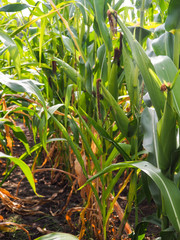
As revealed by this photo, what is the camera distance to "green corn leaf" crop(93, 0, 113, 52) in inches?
26.0

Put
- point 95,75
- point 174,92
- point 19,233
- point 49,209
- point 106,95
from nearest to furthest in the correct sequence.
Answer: point 174,92, point 106,95, point 95,75, point 19,233, point 49,209

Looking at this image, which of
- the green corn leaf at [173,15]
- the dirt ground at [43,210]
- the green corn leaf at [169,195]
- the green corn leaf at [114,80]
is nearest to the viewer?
the green corn leaf at [169,195]

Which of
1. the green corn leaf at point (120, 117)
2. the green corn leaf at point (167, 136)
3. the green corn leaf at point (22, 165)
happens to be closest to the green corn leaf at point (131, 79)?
the green corn leaf at point (120, 117)

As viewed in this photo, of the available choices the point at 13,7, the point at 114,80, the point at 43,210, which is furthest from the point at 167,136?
the point at 43,210

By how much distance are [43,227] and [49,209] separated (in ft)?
0.42

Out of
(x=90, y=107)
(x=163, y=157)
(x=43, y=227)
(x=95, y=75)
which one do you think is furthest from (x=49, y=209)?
(x=163, y=157)

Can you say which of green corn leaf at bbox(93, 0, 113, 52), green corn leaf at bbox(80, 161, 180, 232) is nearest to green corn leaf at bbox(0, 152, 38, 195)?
green corn leaf at bbox(80, 161, 180, 232)

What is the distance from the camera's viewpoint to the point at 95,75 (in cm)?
84

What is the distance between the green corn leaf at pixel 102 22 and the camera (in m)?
0.66

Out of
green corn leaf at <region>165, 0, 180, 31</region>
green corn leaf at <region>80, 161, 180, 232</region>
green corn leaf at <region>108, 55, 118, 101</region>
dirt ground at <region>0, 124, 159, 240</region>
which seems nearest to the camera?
green corn leaf at <region>80, 161, 180, 232</region>

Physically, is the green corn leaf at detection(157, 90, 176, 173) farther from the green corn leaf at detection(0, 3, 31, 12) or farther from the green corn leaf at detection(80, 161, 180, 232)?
the green corn leaf at detection(0, 3, 31, 12)

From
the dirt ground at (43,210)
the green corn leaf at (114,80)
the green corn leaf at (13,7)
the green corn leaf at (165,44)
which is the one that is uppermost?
the green corn leaf at (13,7)

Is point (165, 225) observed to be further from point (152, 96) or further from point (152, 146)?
point (152, 96)

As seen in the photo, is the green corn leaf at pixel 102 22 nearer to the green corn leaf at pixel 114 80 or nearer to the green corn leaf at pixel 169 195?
the green corn leaf at pixel 114 80
